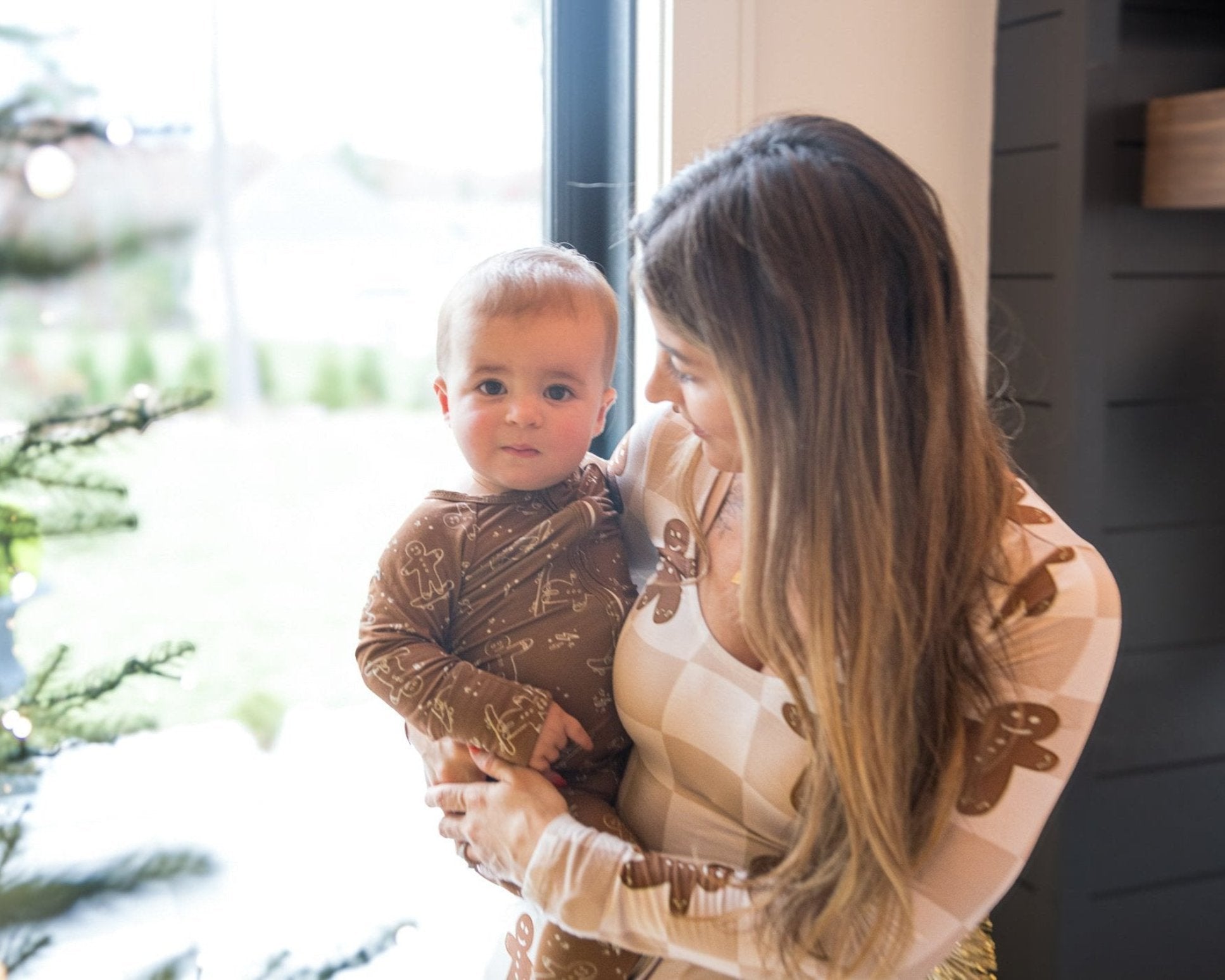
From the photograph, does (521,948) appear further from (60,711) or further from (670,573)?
(60,711)

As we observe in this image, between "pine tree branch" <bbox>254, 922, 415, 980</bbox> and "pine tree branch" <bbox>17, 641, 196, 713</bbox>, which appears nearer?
"pine tree branch" <bbox>17, 641, 196, 713</bbox>

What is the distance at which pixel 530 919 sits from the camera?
137 centimetres

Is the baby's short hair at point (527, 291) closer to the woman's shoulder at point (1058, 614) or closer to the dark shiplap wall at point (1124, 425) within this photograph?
the woman's shoulder at point (1058, 614)

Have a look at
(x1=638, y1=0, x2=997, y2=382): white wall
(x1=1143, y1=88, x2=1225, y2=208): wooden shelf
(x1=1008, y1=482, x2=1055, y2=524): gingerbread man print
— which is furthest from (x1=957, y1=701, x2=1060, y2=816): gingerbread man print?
(x1=1143, y1=88, x2=1225, y2=208): wooden shelf

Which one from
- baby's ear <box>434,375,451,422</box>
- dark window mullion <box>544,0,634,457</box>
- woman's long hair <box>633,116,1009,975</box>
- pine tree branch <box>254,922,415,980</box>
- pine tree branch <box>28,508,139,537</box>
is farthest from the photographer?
dark window mullion <box>544,0,634,457</box>

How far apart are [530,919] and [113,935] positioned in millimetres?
643

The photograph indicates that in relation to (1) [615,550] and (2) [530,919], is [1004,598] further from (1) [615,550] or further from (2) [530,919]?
(2) [530,919]

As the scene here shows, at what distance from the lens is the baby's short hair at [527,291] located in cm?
134

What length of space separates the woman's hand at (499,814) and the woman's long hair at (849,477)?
23 centimetres

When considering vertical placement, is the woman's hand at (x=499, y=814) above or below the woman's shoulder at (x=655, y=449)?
below

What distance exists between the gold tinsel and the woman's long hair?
416 mm

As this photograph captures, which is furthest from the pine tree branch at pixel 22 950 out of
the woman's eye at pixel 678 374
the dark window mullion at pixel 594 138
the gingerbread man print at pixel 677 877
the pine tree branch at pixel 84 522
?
the dark window mullion at pixel 594 138

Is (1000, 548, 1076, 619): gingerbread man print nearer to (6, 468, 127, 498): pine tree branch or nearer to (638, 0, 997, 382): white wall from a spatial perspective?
(638, 0, 997, 382): white wall

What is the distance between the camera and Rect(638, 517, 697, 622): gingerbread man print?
1.32m
